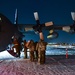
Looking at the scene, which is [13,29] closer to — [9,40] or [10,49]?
[9,40]

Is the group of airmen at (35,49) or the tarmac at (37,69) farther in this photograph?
the group of airmen at (35,49)

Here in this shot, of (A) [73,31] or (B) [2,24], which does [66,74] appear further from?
(A) [73,31]

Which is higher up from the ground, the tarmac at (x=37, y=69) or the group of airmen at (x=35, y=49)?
the group of airmen at (x=35, y=49)

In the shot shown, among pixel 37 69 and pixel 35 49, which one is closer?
pixel 37 69

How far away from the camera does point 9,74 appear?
512 inches

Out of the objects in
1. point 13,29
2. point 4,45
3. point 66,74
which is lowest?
point 66,74

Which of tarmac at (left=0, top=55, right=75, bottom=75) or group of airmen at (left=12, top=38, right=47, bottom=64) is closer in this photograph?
tarmac at (left=0, top=55, right=75, bottom=75)

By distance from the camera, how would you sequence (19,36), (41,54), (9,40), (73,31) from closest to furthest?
1. (41,54)
2. (9,40)
3. (73,31)
4. (19,36)

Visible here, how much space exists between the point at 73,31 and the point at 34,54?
5600 millimetres

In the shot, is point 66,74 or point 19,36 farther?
point 19,36

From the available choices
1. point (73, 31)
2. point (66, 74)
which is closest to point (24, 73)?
point (66, 74)

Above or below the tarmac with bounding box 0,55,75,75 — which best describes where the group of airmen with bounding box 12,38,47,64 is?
above

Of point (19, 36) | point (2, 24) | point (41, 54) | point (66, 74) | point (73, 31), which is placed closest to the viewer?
point (66, 74)

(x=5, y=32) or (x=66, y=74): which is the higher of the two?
(x=5, y=32)
